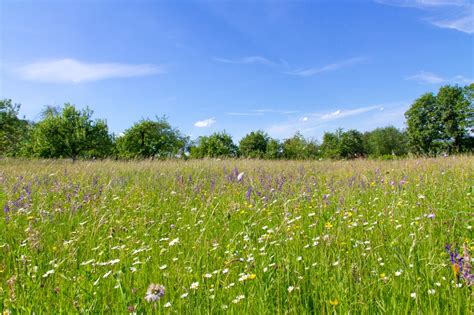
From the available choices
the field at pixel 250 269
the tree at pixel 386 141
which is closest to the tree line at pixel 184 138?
the tree at pixel 386 141

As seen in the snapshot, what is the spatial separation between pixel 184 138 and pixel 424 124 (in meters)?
36.5

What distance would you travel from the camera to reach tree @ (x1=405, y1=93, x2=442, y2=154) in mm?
42688

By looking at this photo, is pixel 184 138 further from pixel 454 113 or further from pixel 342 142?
pixel 454 113

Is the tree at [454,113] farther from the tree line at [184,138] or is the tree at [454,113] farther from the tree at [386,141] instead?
the tree at [386,141]

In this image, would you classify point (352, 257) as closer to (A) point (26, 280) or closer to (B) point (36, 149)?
(A) point (26, 280)

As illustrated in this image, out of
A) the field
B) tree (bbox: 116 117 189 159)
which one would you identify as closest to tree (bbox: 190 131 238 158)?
tree (bbox: 116 117 189 159)

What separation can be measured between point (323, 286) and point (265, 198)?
213 cm

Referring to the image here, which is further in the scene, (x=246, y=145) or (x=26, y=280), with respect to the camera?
(x=246, y=145)

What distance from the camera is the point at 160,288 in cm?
136

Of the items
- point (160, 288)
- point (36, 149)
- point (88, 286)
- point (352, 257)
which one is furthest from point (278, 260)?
point (36, 149)

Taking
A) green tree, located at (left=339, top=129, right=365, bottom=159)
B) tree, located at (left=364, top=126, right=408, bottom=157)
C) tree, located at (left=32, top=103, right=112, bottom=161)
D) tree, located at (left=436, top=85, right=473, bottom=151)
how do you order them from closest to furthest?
tree, located at (left=32, top=103, right=112, bottom=161) < tree, located at (left=436, top=85, right=473, bottom=151) < green tree, located at (left=339, top=129, right=365, bottom=159) < tree, located at (left=364, top=126, right=408, bottom=157)

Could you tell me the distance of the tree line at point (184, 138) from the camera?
28844mm

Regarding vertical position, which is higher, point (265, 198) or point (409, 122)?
point (409, 122)

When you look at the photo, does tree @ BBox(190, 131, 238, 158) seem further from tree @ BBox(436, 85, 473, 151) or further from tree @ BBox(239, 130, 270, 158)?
tree @ BBox(436, 85, 473, 151)
